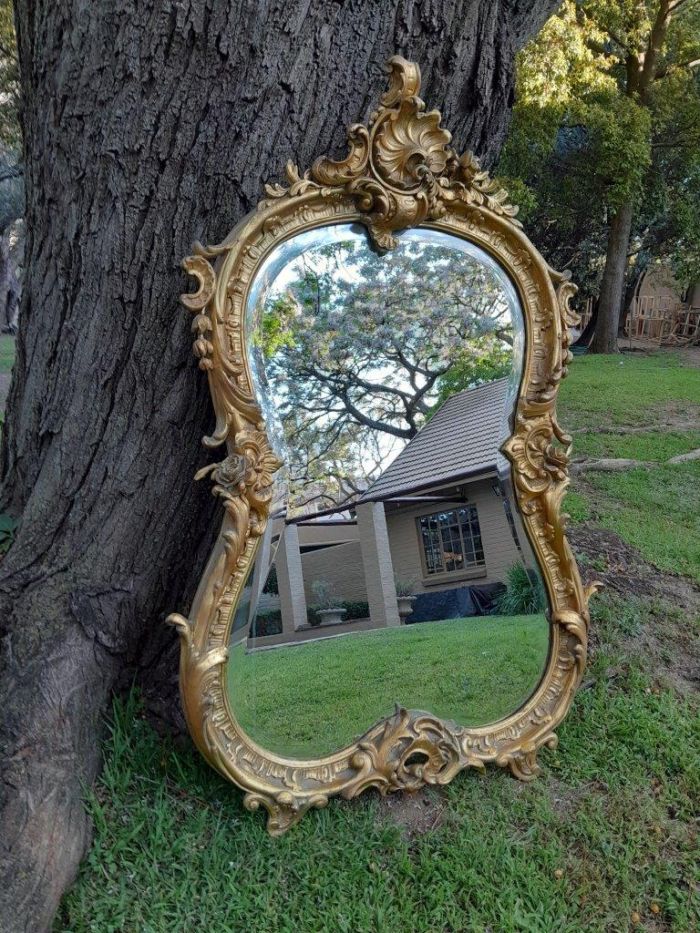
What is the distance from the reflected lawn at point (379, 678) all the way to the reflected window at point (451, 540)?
182mm

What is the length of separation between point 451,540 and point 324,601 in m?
0.47

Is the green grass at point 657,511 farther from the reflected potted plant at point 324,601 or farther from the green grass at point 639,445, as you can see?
the reflected potted plant at point 324,601

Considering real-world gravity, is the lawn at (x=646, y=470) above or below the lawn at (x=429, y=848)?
above

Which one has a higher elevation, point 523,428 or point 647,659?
point 523,428

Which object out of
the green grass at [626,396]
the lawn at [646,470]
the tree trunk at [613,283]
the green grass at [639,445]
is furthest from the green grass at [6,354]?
the tree trunk at [613,283]

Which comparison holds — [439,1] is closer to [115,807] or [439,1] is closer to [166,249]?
[166,249]

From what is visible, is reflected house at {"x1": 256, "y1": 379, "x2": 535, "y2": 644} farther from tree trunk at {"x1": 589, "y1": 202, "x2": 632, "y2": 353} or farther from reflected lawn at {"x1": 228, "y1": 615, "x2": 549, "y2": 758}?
tree trunk at {"x1": 589, "y1": 202, "x2": 632, "y2": 353}

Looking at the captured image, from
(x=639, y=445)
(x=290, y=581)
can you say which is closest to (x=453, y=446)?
(x=290, y=581)

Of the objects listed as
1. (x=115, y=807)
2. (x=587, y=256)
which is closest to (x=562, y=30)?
(x=587, y=256)

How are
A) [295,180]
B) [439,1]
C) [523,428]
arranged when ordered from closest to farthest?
[295,180] → [439,1] → [523,428]

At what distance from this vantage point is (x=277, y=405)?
92.1 inches

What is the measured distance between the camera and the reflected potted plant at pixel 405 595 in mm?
2500

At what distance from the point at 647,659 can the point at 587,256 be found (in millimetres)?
13468

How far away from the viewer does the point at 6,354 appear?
15078 millimetres
